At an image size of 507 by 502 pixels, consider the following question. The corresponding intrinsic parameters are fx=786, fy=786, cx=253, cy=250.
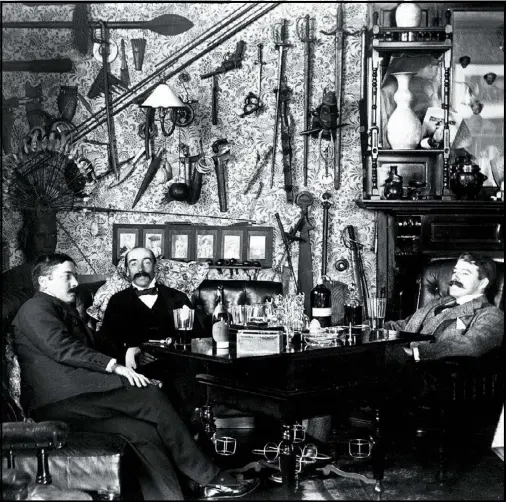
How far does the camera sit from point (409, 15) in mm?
6230

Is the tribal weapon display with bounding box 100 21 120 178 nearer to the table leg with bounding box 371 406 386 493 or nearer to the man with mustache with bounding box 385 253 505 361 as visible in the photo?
the man with mustache with bounding box 385 253 505 361

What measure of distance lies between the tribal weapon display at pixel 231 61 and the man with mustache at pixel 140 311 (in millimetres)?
1835

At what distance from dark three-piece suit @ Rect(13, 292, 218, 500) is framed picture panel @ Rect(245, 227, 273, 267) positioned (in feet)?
9.31

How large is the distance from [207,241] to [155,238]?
1.46 ft

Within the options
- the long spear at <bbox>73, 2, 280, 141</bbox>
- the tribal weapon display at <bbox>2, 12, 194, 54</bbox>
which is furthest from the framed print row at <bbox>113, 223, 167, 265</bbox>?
the tribal weapon display at <bbox>2, 12, 194, 54</bbox>

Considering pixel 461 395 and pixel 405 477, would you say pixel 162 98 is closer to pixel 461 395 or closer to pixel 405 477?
pixel 461 395

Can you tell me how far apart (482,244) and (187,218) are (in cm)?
245

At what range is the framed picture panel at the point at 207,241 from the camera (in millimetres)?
6715

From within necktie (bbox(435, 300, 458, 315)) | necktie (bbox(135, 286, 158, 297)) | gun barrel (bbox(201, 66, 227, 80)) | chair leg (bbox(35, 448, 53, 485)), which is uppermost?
gun barrel (bbox(201, 66, 227, 80))

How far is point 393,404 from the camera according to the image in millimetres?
5211

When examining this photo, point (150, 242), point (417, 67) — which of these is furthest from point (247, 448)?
point (417, 67)

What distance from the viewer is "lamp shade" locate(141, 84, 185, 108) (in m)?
6.07

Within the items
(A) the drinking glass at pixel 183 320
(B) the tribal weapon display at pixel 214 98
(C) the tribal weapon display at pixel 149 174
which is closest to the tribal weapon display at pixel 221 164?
(B) the tribal weapon display at pixel 214 98

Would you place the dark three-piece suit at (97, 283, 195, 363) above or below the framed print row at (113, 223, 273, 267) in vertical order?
below
